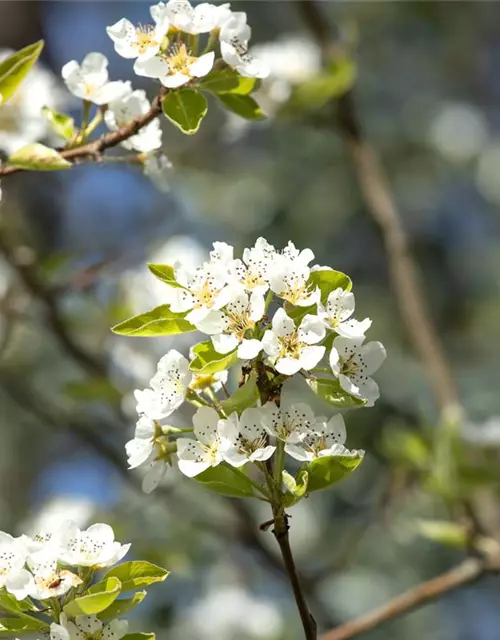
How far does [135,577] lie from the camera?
0.77m

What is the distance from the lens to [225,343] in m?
0.72

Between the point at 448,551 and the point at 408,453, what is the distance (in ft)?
5.37

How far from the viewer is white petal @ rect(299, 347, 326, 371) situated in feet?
2.32

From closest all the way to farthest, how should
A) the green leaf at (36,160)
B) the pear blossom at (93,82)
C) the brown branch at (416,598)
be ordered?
the green leaf at (36,160)
the pear blossom at (93,82)
the brown branch at (416,598)

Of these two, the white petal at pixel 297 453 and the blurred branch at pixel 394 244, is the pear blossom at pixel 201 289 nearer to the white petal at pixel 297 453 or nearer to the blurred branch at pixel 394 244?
the white petal at pixel 297 453

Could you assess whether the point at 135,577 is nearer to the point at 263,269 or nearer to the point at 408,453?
the point at 263,269

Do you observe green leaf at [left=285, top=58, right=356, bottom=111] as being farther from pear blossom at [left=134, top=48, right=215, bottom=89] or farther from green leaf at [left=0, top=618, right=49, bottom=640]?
green leaf at [left=0, top=618, right=49, bottom=640]

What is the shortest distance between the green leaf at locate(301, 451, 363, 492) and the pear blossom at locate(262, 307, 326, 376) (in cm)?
9

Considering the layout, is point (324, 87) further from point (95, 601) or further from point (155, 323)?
point (95, 601)

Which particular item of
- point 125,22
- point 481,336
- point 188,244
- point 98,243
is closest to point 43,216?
point 98,243

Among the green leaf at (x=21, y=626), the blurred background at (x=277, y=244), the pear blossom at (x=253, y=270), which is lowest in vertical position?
the blurred background at (x=277, y=244)

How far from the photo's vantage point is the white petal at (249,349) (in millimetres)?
705

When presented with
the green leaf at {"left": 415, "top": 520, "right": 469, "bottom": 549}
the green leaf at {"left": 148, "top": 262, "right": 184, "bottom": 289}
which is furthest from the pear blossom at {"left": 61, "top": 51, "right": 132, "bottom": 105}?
the green leaf at {"left": 415, "top": 520, "right": 469, "bottom": 549}

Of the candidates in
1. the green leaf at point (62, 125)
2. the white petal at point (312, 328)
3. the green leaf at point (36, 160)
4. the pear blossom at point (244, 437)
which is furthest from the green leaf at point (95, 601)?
the green leaf at point (62, 125)
